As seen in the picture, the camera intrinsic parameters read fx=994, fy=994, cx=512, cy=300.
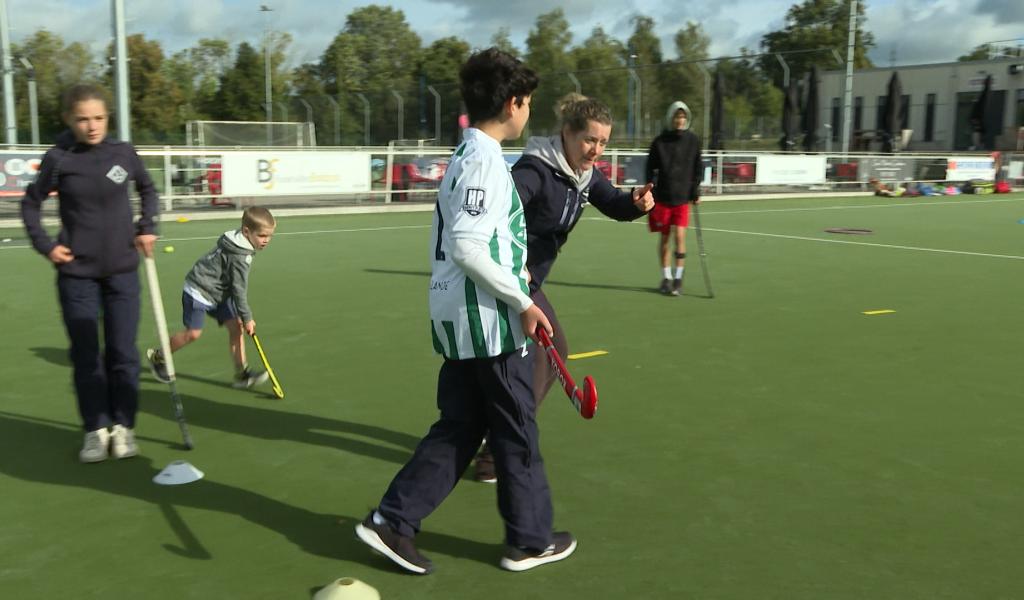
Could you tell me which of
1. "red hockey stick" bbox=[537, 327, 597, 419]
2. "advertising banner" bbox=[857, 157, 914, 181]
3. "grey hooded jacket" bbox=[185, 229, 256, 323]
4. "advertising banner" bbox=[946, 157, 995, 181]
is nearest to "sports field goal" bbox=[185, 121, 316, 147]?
"advertising banner" bbox=[857, 157, 914, 181]

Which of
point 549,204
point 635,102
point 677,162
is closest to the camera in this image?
point 549,204

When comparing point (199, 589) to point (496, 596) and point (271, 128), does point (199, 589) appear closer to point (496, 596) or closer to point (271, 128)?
point (496, 596)

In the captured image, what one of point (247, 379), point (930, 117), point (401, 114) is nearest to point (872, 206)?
point (247, 379)

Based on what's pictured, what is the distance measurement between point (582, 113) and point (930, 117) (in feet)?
194

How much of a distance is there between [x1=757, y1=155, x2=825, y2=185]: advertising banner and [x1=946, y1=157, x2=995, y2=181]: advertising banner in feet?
16.5

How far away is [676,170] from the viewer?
10102 millimetres

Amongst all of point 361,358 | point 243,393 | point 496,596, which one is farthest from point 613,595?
point 361,358

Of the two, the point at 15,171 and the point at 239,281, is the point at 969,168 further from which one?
the point at 239,281

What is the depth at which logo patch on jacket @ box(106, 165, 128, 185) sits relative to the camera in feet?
15.0

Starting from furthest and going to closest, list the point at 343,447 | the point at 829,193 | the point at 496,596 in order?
the point at 829,193 < the point at 343,447 < the point at 496,596

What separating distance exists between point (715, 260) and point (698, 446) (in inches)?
310

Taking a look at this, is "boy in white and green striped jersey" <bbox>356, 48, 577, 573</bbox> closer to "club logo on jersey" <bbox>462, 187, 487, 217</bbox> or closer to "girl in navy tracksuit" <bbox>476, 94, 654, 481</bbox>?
"club logo on jersey" <bbox>462, 187, 487, 217</bbox>

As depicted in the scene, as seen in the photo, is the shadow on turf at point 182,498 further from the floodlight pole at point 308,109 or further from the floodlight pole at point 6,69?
the floodlight pole at point 308,109

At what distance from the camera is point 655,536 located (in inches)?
154
